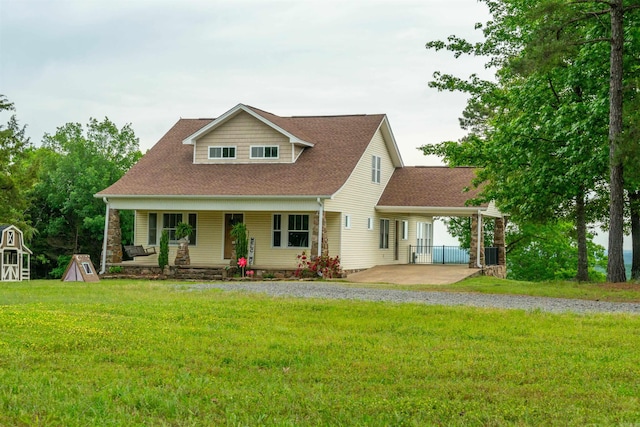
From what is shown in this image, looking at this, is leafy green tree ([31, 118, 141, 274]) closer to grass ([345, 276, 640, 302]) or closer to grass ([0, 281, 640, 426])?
grass ([345, 276, 640, 302])

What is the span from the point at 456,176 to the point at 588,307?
57.9ft

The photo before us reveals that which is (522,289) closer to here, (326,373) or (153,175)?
(326,373)

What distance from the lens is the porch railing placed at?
36219 mm

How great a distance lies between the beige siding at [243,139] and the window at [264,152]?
0.12 metres

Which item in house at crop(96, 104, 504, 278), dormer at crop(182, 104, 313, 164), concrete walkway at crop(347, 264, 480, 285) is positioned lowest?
concrete walkway at crop(347, 264, 480, 285)

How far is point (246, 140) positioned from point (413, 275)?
8339mm

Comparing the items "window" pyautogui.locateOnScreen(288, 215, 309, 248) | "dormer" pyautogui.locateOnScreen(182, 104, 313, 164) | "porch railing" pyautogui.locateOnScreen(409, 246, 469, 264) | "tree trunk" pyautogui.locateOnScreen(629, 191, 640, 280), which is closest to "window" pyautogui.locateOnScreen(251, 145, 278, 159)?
"dormer" pyautogui.locateOnScreen(182, 104, 313, 164)

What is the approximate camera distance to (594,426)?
20.6 feet

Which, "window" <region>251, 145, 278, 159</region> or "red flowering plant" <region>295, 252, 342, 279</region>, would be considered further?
"window" <region>251, 145, 278, 159</region>

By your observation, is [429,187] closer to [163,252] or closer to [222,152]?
[222,152]

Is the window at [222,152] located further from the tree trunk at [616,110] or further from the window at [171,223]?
the tree trunk at [616,110]

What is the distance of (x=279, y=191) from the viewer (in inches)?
1058

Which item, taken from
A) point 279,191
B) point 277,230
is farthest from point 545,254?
point 279,191

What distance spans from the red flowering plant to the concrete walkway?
615 millimetres
